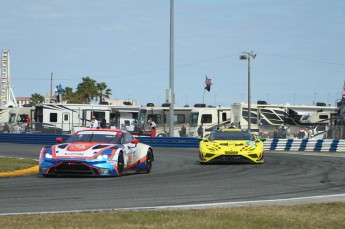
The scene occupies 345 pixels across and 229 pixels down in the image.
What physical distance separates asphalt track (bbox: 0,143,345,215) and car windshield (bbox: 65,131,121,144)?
119 centimetres

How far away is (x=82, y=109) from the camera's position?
157 feet

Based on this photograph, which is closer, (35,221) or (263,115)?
(35,221)

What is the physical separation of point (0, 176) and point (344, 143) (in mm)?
21042

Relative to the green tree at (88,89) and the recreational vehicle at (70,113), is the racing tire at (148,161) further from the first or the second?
the green tree at (88,89)

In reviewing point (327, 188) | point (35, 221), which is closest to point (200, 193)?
point (327, 188)

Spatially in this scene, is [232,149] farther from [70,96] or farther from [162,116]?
[70,96]

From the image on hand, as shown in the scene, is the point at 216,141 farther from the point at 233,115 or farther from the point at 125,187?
the point at 233,115

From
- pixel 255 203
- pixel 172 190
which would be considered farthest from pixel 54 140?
pixel 255 203

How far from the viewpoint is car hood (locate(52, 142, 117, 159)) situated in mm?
15359

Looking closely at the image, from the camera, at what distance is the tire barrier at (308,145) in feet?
108

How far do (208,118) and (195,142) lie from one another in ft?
42.8

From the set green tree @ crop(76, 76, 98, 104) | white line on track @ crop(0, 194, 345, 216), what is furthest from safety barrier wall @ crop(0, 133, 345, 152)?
green tree @ crop(76, 76, 98, 104)

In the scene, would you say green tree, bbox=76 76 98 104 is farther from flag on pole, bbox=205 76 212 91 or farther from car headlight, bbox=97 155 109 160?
car headlight, bbox=97 155 109 160

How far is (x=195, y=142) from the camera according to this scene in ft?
115
